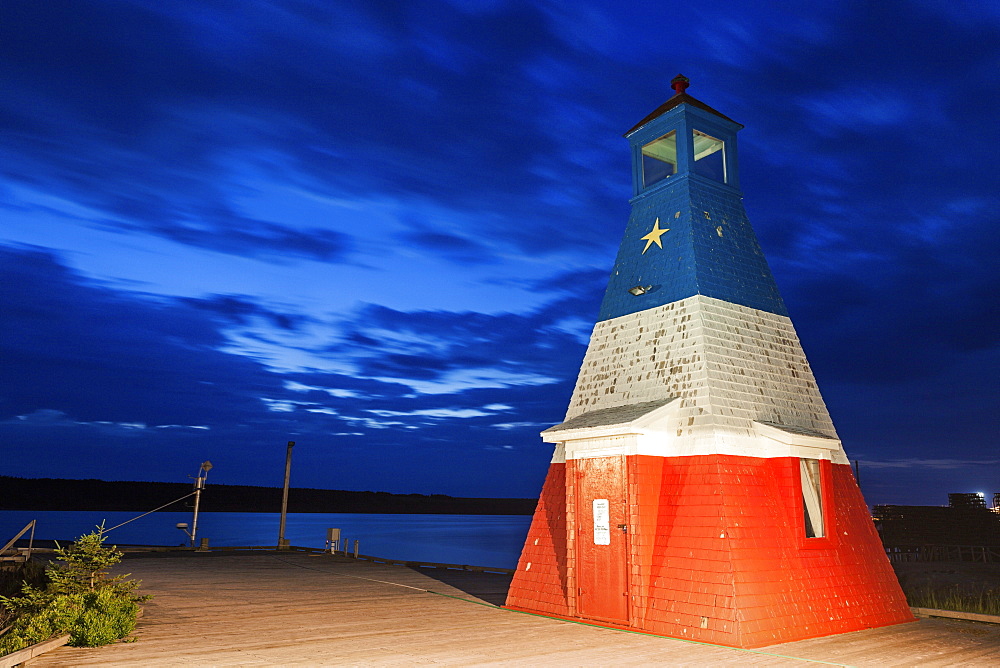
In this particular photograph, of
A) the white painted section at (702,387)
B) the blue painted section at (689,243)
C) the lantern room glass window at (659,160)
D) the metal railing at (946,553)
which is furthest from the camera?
the metal railing at (946,553)

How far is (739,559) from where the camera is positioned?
1028 centimetres

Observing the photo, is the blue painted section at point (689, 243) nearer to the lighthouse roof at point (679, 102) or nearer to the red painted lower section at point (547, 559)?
the lighthouse roof at point (679, 102)

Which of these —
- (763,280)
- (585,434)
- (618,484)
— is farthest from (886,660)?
(763,280)

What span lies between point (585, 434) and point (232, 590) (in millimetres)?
9439

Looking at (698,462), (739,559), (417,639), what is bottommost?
(417,639)

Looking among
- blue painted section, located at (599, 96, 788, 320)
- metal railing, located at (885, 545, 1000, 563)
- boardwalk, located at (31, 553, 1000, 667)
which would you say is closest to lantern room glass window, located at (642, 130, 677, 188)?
blue painted section, located at (599, 96, 788, 320)

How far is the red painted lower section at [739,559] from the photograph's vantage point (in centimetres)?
1020

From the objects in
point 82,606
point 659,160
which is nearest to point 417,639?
point 82,606

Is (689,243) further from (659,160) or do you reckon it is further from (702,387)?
(659,160)

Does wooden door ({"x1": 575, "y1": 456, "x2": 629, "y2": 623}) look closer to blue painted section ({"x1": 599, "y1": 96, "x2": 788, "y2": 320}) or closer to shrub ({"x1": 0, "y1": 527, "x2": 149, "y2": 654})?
blue painted section ({"x1": 599, "y1": 96, "x2": 788, "y2": 320})

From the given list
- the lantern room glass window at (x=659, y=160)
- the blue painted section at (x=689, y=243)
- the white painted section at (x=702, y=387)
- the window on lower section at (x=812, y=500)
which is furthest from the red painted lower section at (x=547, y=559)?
the lantern room glass window at (x=659, y=160)

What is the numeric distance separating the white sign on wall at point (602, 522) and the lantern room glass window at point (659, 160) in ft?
22.5

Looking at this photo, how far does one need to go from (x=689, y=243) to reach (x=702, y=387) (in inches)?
115

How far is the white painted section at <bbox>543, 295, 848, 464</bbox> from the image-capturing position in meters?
11.5
